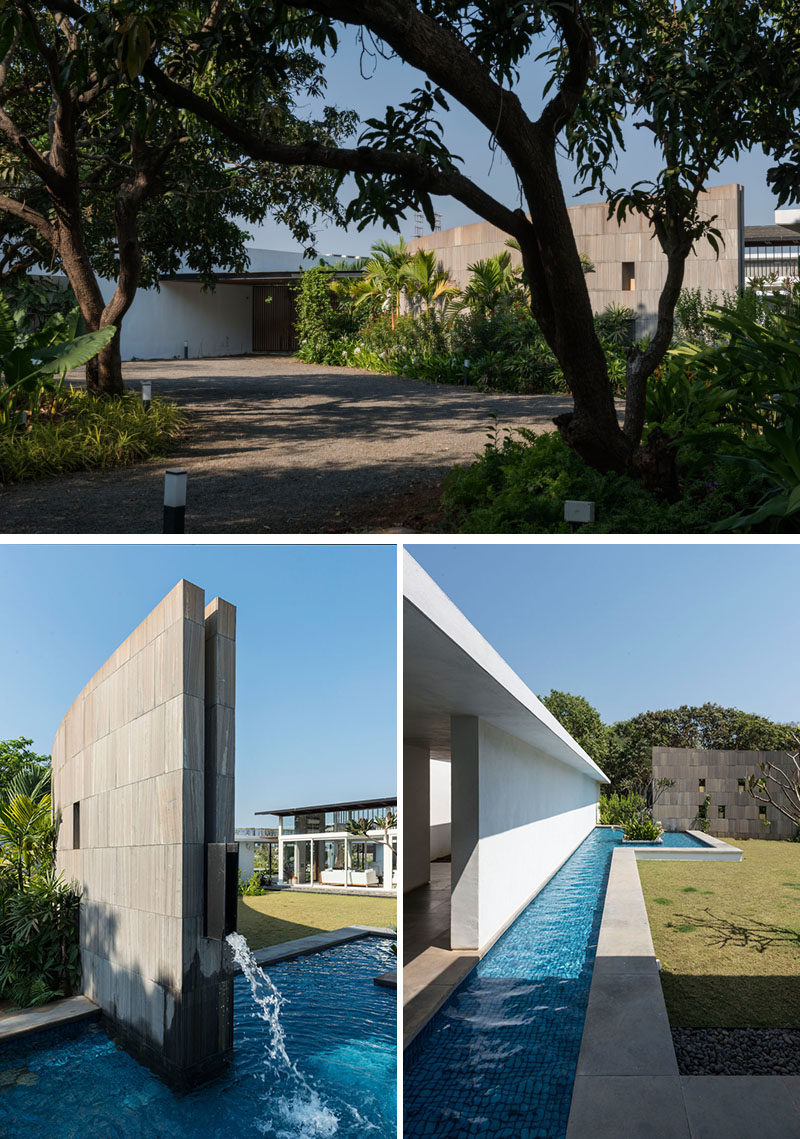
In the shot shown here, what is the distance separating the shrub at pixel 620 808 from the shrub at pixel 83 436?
9.80 metres

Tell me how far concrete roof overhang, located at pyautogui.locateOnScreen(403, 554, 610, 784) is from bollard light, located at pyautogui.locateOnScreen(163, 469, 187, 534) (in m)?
1.54

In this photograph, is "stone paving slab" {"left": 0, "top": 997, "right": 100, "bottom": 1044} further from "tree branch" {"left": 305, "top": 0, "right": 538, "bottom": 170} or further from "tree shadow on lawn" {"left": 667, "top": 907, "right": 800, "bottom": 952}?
"tree branch" {"left": 305, "top": 0, "right": 538, "bottom": 170}

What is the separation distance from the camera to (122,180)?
479 inches

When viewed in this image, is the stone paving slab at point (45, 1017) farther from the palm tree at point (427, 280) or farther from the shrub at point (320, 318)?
the shrub at point (320, 318)

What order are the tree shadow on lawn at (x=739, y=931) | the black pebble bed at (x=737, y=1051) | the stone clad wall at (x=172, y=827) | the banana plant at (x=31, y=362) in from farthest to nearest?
the banana plant at (x=31, y=362), the tree shadow on lawn at (x=739, y=931), the stone clad wall at (x=172, y=827), the black pebble bed at (x=737, y=1051)

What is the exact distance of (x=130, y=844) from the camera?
19.9 ft

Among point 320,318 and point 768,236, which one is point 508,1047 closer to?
point 320,318

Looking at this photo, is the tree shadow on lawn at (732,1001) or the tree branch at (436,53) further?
the tree branch at (436,53)

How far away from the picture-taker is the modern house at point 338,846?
525cm

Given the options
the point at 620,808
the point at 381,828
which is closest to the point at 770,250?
the point at 620,808

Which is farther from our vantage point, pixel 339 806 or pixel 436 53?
pixel 436 53

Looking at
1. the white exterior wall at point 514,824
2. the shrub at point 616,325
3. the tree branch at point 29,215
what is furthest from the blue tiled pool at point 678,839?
the tree branch at point 29,215

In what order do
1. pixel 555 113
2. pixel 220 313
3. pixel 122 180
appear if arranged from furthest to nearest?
pixel 220 313, pixel 122 180, pixel 555 113

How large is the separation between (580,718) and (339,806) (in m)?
9.62
